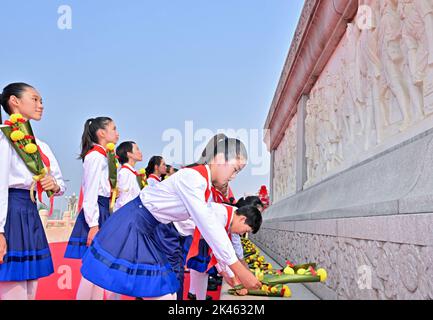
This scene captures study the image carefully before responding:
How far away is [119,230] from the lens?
2.30m

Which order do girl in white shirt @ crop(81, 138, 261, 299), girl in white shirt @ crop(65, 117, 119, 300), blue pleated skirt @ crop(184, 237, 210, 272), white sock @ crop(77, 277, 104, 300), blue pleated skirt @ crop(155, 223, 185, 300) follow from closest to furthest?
1. girl in white shirt @ crop(81, 138, 261, 299)
2. blue pleated skirt @ crop(155, 223, 185, 300)
3. white sock @ crop(77, 277, 104, 300)
4. girl in white shirt @ crop(65, 117, 119, 300)
5. blue pleated skirt @ crop(184, 237, 210, 272)

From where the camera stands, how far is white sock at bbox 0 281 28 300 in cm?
237

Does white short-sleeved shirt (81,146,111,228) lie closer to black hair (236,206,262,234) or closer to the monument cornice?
black hair (236,206,262,234)

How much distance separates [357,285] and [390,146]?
3.42 feet

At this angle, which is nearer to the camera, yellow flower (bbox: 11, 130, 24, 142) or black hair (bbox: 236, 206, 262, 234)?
yellow flower (bbox: 11, 130, 24, 142)

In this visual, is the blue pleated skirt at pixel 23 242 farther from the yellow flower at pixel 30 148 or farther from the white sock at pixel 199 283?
the white sock at pixel 199 283

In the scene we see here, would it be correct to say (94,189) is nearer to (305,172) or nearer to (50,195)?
(50,195)

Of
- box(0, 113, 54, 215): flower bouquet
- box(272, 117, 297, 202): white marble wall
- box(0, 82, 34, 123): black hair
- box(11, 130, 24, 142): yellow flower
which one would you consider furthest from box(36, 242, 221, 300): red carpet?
box(272, 117, 297, 202): white marble wall

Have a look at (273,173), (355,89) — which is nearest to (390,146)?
(355,89)

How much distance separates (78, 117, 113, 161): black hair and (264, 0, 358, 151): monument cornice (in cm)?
281

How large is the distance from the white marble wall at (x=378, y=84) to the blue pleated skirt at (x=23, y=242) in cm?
235

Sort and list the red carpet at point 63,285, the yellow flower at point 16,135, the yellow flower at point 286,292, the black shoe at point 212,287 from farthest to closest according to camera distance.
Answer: the black shoe at point 212,287
the yellow flower at point 286,292
the red carpet at point 63,285
the yellow flower at point 16,135

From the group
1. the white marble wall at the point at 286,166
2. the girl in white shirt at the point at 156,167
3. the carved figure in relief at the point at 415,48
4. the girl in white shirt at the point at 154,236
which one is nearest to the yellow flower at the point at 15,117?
the girl in white shirt at the point at 154,236

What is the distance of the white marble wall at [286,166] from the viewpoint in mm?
9462
